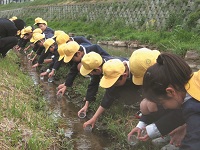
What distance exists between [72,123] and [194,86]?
7.72 feet

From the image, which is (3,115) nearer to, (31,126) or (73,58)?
(31,126)

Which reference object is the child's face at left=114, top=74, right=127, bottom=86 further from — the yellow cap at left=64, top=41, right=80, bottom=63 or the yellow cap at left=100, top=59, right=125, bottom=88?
the yellow cap at left=64, top=41, right=80, bottom=63

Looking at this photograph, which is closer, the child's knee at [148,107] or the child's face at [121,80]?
the child's knee at [148,107]

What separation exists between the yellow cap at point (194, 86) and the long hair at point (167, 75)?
27mm

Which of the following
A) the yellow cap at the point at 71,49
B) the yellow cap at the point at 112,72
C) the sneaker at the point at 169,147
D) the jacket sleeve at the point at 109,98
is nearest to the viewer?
the sneaker at the point at 169,147

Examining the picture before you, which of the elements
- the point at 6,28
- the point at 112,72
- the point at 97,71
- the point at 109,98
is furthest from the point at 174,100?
the point at 6,28

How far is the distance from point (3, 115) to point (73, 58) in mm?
1800

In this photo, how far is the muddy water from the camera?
11.5 feet

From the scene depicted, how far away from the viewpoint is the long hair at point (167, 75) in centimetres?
207

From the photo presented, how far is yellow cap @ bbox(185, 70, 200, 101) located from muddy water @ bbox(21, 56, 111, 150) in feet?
5.24

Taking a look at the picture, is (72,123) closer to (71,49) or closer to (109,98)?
(109,98)

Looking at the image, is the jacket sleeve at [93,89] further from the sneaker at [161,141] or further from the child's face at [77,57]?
the sneaker at [161,141]

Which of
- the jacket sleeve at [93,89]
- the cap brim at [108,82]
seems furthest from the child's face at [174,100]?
the jacket sleeve at [93,89]

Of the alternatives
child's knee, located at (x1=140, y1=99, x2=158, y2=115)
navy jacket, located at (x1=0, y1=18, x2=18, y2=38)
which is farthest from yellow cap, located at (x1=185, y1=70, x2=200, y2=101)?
navy jacket, located at (x1=0, y1=18, x2=18, y2=38)
